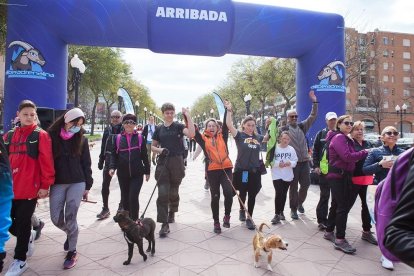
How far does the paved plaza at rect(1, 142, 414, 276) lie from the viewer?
12.3 feet

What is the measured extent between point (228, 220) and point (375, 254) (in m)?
2.22

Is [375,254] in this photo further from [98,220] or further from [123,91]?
[123,91]

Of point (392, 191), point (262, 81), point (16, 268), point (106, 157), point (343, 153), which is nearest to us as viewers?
point (392, 191)

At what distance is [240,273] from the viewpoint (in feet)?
12.0

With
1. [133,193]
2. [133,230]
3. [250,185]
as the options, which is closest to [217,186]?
[250,185]

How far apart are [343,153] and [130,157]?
3.07m

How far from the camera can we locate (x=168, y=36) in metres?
8.24

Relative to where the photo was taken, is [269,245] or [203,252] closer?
[269,245]

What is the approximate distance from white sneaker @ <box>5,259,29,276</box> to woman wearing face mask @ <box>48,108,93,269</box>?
1.42ft

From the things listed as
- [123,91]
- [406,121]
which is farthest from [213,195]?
[406,121]

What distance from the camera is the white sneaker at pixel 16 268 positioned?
11.2 ft

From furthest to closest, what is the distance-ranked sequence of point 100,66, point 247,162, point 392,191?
point 100,66
point 247,162
point 392,191

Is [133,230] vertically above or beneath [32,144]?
beneath

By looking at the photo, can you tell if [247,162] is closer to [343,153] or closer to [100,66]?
[343,153]
